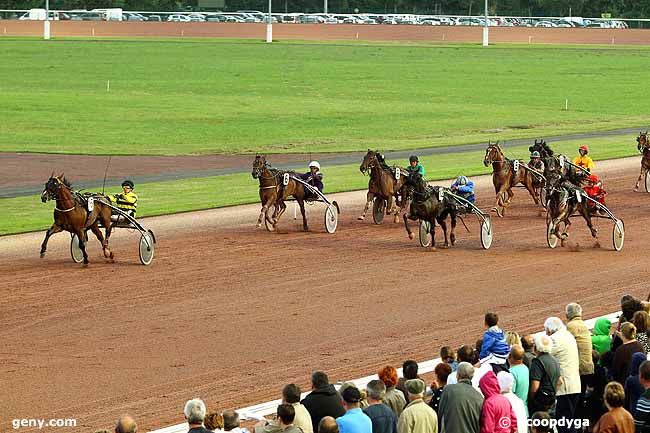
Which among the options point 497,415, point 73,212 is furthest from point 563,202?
point 497,415

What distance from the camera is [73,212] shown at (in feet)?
72.9

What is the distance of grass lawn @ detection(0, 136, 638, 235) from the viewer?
2857cm

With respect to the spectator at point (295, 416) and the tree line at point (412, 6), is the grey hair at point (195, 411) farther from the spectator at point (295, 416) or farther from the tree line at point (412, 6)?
the tree line at point (412, 6)

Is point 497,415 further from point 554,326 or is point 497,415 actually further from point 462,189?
point 462,189

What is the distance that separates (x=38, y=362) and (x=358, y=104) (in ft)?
140

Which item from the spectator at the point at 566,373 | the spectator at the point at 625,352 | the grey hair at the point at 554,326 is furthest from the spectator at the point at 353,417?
the spectator at the point at 625,352

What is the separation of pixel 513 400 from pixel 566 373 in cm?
165

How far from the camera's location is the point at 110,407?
14.3 metres

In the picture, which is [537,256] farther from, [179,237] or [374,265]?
[179,237]

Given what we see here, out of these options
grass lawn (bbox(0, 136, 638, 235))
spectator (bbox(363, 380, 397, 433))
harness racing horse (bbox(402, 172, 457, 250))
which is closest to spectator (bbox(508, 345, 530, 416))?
spectator (bbox(363, 380, 397, 433))

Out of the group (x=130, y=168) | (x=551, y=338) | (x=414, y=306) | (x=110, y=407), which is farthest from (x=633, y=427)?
(x=130, y=168)

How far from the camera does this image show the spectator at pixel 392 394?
11.7m
